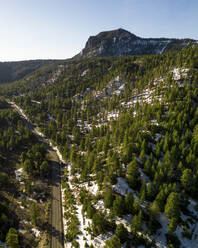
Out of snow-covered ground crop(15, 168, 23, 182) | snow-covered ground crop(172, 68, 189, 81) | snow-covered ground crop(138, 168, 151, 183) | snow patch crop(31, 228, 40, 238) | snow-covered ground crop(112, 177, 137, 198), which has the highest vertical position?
snow-covered ground crop(172, 68, 189, 81)

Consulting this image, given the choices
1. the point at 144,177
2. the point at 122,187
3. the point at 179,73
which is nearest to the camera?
the point at 122,187

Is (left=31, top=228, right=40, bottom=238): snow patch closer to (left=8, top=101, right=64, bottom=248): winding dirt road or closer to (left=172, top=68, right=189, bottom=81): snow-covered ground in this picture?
(left=8, top=101, right=64, bottom=248): winding dirt road

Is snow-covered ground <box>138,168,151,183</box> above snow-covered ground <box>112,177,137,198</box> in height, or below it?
above

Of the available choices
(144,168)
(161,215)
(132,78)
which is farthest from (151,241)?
(132,78)

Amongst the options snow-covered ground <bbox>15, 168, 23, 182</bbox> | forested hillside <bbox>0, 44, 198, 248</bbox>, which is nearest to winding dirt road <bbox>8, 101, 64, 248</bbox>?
forested hillside <bbox>0, 44, 198, 248</bbox>

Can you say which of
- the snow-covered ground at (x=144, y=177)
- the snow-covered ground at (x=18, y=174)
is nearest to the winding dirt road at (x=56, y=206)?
the snow-covered ground at (x=18, y=174)

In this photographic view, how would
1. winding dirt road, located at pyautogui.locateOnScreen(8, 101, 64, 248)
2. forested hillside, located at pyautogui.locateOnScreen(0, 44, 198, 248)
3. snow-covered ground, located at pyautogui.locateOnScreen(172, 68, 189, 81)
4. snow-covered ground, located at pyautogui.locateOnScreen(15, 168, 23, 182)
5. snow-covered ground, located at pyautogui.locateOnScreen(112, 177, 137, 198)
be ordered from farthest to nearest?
snow-covered ground, located at pyautogui.locateOnScreen(172, 68, 189, 81)
snow-covered ground, located at pyautogui.locateOnScreen(15, 168, 23, 182)
snow-covered ground, located at pyautogui.locateOnScreen(112, 177, 137, 198)
winding dirt road, located at pyautogui.locateOnScreen(8, 101, 64, 248)
forested hillside, located at pyautogui.locateOnScreen(0, 44, 198, 248)

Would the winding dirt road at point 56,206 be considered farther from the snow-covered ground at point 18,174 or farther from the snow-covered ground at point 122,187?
the snow-covered ground at point 122,187

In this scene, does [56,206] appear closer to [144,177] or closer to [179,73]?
[144,177]

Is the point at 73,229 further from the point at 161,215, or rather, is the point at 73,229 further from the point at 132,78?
the point at 132,78

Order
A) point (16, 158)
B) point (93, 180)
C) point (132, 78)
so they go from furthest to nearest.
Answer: point (132, 78) → point (16, 158) → point (93, 180)

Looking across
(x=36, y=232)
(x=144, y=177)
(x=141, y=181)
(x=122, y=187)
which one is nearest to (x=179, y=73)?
(x=144, y=177)
